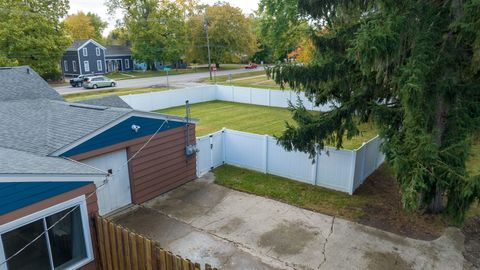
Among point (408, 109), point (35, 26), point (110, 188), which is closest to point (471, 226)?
point (408, 109)

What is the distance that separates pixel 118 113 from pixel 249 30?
46168 millimetres

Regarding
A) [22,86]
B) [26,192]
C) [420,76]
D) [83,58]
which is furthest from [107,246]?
[83,58]

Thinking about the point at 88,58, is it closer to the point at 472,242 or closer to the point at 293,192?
the point at 293,192

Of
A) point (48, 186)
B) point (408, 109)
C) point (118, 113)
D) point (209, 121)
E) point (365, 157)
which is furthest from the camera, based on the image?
point (209, 121)

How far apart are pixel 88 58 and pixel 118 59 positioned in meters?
7.39

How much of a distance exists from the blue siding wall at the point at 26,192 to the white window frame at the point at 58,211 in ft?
0.72

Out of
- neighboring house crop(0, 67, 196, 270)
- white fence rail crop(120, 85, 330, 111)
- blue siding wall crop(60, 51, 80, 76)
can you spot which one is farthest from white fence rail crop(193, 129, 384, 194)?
blue siding wall crop(60, 51, 80, 76)

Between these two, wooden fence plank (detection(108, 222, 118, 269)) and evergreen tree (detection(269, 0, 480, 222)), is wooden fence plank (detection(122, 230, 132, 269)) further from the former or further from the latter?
evergreen tree (detection(269, 0, 480, 222))

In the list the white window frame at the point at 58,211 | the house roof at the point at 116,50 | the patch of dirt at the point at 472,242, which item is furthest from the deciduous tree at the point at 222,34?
the white window frame at the point at 58,211

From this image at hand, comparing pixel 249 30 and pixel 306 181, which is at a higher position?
pixel 249 30

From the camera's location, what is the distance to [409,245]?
7.85 metres

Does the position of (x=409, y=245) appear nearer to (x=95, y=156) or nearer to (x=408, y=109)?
(x=408, y=109)

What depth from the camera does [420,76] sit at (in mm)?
6227

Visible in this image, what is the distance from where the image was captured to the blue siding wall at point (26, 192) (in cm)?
519
